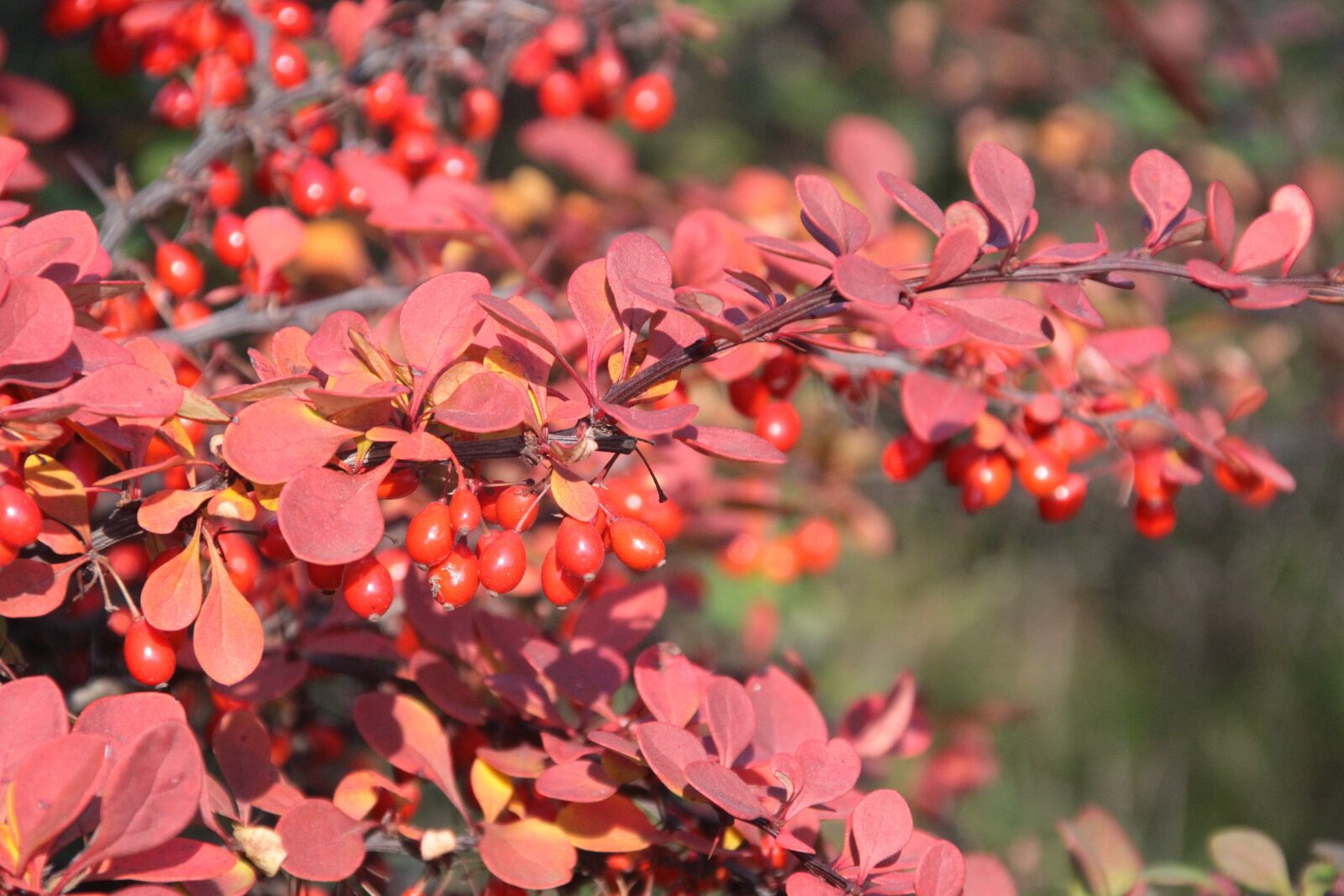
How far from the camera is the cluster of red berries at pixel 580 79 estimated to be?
1370 millimetres

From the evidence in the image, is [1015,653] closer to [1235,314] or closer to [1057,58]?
[1235,314]

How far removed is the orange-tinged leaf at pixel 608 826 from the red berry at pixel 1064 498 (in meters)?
0.47

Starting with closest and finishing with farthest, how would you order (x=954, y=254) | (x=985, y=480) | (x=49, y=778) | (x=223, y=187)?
(x=49, y=778)
(x=954, y=254)
(x=985, y=480)
(x=223, y=187)

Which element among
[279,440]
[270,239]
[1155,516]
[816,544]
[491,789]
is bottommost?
[816,544]

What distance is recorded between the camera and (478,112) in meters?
1.33

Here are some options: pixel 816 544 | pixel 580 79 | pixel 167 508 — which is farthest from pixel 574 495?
pixel 816 544

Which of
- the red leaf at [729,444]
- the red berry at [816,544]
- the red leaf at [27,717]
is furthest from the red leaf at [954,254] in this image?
the red berry at [816,544]

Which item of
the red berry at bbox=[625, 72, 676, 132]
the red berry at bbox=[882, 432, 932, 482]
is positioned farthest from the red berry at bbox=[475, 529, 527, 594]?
the red berry at bbox=[625, 72, 676, 132]

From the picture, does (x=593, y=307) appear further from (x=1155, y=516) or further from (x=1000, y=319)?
(x=1155, y=516)

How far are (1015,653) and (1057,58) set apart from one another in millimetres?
1711

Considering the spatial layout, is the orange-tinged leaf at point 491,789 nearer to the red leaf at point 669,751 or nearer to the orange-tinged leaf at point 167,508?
the red leaf at point 669,751

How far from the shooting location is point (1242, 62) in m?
2.46

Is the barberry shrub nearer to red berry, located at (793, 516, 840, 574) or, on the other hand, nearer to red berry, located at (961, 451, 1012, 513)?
red berry, located at (961, 451, 1012, 513)

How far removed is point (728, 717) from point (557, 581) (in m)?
0.16
